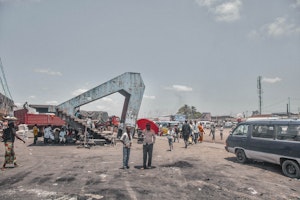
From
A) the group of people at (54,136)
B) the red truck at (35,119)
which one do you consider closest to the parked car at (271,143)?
the group of people at (54,136)

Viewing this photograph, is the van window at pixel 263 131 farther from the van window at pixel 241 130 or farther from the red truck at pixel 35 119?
the red truck at pixel 35 119

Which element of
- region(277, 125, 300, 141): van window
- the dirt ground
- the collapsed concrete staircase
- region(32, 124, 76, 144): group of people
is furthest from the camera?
region(32, 124, 76, 144): group of people

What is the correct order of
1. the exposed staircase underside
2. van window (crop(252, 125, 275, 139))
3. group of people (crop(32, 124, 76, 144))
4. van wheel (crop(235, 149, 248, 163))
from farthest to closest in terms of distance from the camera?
the exposed staircase underside, group of people (crop(32, 124, 76, 144)), van wheel (crop(235, 149, 248, 163)), van window (crop(252, 125, 275, 139))

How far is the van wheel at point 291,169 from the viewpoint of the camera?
299 inches

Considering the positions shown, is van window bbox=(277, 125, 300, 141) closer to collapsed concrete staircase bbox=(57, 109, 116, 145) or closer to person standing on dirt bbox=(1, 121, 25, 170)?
person standing on dirt bbox=(1, 121, 25, 170)

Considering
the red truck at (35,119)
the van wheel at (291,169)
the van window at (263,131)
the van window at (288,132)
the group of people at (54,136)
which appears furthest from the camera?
the red truck at (35,119)

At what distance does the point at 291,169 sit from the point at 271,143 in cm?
107

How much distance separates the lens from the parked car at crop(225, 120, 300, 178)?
25.5 ft

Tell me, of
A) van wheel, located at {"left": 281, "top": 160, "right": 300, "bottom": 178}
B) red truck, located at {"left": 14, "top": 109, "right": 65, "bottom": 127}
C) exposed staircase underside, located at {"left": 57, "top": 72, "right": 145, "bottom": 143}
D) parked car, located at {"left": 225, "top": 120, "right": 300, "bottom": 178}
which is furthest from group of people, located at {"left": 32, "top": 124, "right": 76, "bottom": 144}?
van wheel, located at {"left": 281, "top": 160, "right": 300, "bottom": 178}

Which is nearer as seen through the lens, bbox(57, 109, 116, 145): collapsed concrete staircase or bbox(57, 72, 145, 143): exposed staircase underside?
bbox(57, 109, 116, 145): collapsed concrete staircase

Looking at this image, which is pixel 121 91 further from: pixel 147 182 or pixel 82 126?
pixel 147 182

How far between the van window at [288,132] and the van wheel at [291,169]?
0.79 m

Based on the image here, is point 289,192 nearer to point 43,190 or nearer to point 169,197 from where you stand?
point 169,197

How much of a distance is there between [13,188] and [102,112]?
116ft
